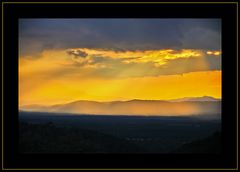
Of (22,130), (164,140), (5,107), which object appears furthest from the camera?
(22,130)

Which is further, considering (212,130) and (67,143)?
(67,143)

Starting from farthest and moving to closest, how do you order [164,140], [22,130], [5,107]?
[22,130] < [164,140] < [5,107]

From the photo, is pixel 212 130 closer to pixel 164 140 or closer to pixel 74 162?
pixel 164 140

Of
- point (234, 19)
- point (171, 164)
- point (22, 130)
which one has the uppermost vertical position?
point (234, 19)

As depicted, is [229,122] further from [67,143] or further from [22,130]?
[22,130]

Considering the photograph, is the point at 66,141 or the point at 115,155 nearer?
the point at 115,155
